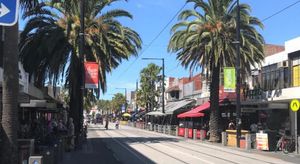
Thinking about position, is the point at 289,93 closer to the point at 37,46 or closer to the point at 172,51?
the point at 172,51

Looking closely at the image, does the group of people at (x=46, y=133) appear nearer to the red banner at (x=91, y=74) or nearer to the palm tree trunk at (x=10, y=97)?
the red banner at (x=91, y=74)

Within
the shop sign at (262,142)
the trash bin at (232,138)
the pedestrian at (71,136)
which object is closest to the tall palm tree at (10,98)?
the pedestrian at (71,136)

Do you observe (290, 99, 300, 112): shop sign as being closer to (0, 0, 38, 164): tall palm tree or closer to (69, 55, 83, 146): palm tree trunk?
(69, 55, 83, 146): palm tree trunk

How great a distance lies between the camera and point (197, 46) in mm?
41938

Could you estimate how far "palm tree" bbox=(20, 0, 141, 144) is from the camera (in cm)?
3650

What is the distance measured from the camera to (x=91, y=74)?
1249 inches

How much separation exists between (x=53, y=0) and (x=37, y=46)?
4.21 meters

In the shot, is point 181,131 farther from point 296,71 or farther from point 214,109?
point 296,71

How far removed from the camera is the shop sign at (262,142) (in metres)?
32.8

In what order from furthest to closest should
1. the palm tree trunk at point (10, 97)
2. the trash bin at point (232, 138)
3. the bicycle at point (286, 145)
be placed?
the trash bin at point (232, 138)
the bicycle at point (286, 145)
the palm tree trunk at point (10, 97)

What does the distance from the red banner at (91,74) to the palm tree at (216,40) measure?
38.9ft

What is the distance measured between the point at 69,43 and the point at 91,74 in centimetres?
588

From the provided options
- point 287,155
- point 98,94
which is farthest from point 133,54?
point 287,155

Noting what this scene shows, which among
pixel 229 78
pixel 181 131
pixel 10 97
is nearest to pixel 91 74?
pixel 229 78
